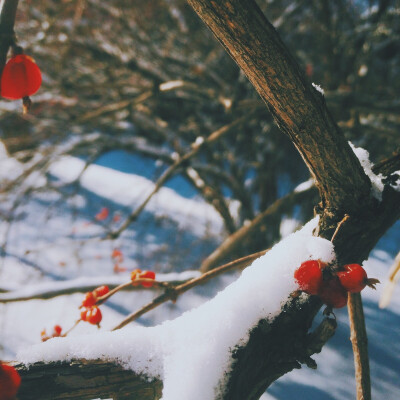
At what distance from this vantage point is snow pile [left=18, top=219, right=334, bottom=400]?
0.64 m

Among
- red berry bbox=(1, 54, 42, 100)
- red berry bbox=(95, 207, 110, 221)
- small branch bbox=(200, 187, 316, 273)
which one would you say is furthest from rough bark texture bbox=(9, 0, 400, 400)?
red berry bbox=(95, 207, 110, 221)

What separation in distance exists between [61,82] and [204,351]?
3.71 metres

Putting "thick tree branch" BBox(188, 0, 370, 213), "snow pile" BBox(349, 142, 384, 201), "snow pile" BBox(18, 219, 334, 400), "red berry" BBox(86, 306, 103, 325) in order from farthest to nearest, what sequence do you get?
"red berry" BBox(86, 306, 103, 325)
"snow pile" BBox(349, 142, 384, 201)
"snow pile" BBox(18, 219, 334, 400)
"thick tree branch" BBox(188, 0, 370, 213)

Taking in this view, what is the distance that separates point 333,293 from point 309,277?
0.06m

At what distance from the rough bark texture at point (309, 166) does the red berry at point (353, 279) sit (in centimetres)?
9

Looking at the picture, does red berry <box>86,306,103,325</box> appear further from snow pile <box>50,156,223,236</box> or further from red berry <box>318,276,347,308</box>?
snow pile <box>50,156,223,236</box>

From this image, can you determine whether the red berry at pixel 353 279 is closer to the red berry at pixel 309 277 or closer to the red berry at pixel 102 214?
the red berry at pixel 309 277

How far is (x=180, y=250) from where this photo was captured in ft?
12.2

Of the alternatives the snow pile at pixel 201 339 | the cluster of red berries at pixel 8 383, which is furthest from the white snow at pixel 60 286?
the cluster of red berries at pixel 8 383

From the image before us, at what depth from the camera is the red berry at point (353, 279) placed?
65 cm

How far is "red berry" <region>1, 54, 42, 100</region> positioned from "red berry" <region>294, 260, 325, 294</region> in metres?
0.68

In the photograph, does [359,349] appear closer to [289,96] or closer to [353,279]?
[353,279]

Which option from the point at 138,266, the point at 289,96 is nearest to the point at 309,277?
the point at 289,96

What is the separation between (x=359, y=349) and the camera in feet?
2.68
